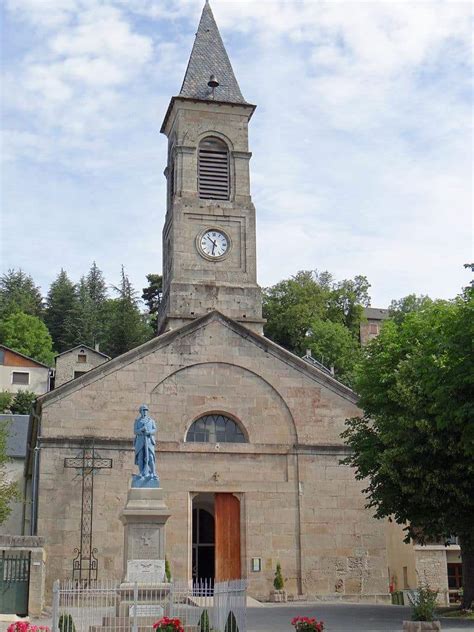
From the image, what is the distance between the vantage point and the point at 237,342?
29.3m

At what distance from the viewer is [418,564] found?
33250 mm

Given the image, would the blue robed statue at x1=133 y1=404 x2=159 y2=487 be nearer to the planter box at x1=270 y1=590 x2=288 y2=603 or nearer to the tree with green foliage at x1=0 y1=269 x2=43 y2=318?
the planter box at x1=270 y1=590 x2=288 y2=603

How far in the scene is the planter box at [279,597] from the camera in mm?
26422

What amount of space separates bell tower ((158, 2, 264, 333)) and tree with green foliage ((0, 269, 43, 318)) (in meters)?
48.5

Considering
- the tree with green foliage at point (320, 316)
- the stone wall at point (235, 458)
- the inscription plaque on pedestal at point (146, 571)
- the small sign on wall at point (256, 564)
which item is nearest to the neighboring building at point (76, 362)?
the tree with green foliage at point (320, 316)

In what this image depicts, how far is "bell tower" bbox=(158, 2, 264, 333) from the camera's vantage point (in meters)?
31.8

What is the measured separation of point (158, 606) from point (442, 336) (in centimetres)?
947

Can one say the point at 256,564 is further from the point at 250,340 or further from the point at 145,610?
the point at 145,610

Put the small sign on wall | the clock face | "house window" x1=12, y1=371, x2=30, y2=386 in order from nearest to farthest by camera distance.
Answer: the small sign on wall, the clock face, "house window" x1=12, y1=371, x2=30, y2=386

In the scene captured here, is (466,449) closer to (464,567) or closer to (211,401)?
(464,567)

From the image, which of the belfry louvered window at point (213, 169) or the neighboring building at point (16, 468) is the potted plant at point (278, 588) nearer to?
the neighboring building at point (16, 468)

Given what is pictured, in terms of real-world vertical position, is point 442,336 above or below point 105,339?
below

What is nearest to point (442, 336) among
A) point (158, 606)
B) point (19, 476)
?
point (158, 606)

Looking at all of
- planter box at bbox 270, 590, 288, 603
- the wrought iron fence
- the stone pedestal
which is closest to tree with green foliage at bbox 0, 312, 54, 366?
planter box at bbox 270, 590, 288, 603
